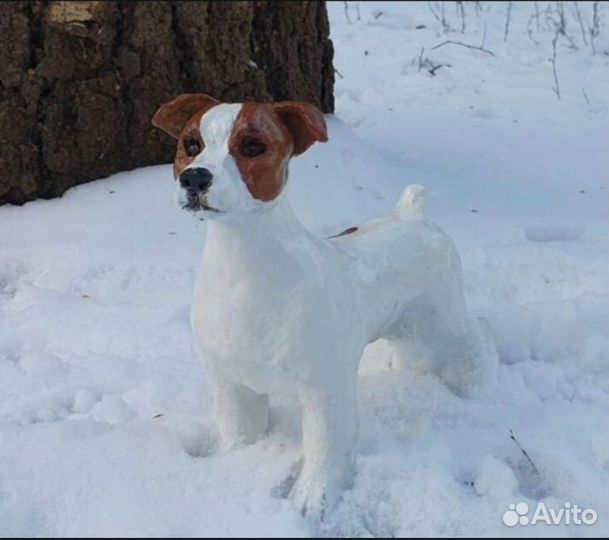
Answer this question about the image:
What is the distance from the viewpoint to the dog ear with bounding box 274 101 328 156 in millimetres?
1225

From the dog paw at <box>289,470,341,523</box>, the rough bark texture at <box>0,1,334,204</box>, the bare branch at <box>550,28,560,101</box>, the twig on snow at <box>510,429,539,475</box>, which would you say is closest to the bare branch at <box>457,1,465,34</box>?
the bare branch at <box>550,28,560,101</box>

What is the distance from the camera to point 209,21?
232 centimetres

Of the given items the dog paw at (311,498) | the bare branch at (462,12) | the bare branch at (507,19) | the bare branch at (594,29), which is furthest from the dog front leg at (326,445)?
the bare branch at (462,12)

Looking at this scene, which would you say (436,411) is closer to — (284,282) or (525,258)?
(284,282)

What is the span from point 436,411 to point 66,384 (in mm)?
684

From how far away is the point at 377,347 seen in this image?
70.6 inches

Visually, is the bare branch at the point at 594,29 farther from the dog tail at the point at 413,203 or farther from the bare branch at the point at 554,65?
the dog tail at the point at 413,203

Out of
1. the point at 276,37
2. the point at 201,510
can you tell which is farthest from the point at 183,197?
the point at 276,37

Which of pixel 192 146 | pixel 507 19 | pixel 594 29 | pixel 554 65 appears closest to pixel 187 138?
pixel 192 146

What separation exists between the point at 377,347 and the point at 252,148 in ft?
2.35

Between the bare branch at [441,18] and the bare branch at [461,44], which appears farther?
the bare branch at [441,18]

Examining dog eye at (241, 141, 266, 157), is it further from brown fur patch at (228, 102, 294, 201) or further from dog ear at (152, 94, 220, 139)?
dog ear at (152, 94, 220, 139)

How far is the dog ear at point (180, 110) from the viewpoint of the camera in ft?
4.22

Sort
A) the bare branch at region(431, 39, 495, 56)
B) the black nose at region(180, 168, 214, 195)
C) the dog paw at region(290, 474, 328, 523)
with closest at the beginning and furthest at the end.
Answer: the black nose at region(180, 168, 214, 195) → the dog paw at region(290, 474, 328, 523) → the bare branch at region(431, 39, 495, 56)
